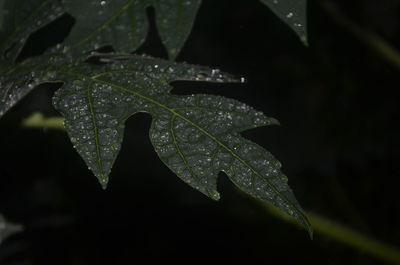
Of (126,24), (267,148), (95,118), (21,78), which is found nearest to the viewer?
(95,118)

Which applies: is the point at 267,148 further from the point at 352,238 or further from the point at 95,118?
the point at 95,118

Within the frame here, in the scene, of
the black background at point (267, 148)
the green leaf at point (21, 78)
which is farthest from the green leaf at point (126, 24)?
the black background at point (267, 148)

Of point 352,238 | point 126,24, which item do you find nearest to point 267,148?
point 352,238

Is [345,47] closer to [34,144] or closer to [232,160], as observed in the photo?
[34,144]

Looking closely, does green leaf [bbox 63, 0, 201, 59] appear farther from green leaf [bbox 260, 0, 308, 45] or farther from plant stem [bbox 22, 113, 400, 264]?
plant stem [bbox 22, 113, 400, 264]

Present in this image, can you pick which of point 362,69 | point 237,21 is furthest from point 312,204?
point 237,21

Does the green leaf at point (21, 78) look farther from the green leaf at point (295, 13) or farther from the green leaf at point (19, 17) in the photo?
the green leaf at point (295, 13)

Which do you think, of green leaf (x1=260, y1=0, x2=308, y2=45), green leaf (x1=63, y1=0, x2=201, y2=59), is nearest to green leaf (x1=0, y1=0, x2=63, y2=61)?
green leaf (x1=63, y1=0, x2=201, y2=59)
